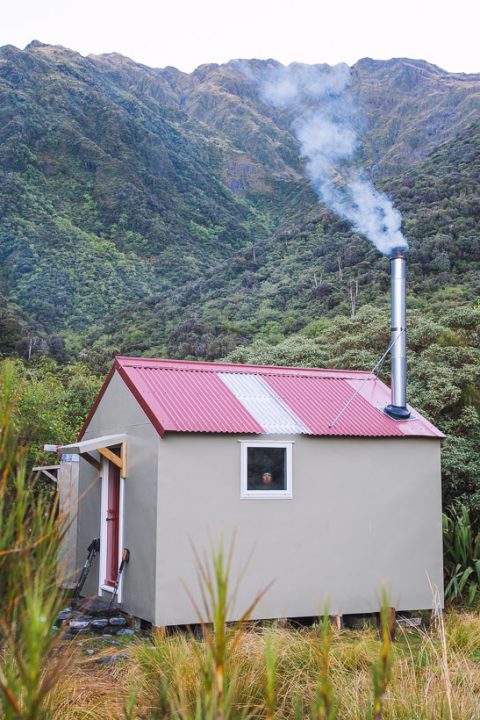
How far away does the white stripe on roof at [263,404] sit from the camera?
10.0 meters

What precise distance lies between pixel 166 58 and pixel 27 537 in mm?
137618

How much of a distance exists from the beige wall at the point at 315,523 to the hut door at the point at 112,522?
2.00 metres

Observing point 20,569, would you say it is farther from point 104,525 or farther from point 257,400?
point 104,525

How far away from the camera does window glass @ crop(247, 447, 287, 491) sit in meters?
9.74

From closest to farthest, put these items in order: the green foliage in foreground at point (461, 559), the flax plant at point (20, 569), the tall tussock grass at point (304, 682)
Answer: the flax plant at point (20, 569) → the tall tussock grass at point (304, 682) → the green foliage in foreground at point (461, 559)

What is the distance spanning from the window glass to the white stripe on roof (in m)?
0.26

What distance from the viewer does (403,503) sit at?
10.6 m

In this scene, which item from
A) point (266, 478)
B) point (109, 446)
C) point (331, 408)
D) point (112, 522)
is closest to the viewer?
point (266, 478)

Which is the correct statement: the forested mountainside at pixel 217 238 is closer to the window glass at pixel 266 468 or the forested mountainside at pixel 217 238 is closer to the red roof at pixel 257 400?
the red roof at pixel 257 400

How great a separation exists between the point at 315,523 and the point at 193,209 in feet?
192

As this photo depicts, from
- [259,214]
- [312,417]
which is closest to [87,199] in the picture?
[259,214]

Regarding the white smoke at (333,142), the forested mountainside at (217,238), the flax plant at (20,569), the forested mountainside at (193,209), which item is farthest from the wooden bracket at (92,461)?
the forested mountainside at (193,209)

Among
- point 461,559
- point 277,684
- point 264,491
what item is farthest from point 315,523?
point 277,684

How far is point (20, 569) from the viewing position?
263 centimetres
